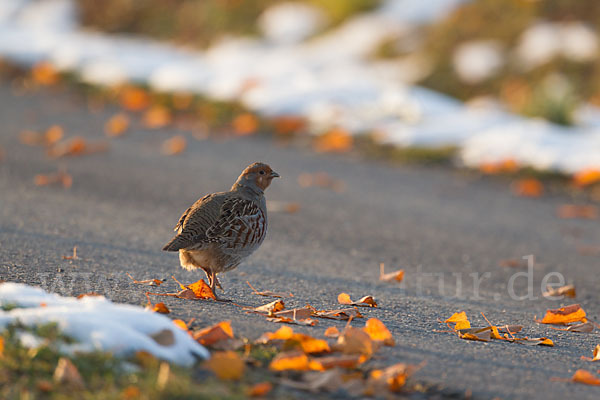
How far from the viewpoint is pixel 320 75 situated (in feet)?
45.5

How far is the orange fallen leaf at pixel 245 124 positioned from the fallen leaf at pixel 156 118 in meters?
1.04

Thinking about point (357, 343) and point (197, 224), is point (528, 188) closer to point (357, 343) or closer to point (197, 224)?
point (197, 224)

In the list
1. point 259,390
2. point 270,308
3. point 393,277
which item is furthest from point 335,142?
point 259,390

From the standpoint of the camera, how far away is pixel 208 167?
9.02 m

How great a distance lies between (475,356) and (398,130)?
733 centimetres

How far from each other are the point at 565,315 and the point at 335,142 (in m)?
6.04

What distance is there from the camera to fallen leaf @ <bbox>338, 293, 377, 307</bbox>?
4719 mm

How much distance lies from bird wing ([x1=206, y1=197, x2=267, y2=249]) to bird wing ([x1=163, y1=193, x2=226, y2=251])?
0.11ft

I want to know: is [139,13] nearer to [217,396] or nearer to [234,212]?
[234,212]

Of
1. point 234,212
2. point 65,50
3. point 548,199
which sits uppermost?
point 65,50

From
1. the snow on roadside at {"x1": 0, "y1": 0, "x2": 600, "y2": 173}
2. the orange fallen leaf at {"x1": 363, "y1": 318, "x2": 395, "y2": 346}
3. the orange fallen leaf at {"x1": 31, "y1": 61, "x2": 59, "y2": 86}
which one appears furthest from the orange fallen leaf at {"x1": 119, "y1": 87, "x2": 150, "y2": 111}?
the orange fallen leaf at {"x1": 363, "y1": 318, "x2": 395, "y2": 346}

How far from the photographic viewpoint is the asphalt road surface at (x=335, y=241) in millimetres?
3975

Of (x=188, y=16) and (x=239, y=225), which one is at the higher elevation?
(x=188, y=16)

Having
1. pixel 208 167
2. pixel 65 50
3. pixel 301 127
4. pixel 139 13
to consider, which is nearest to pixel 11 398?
pixel 208 167
